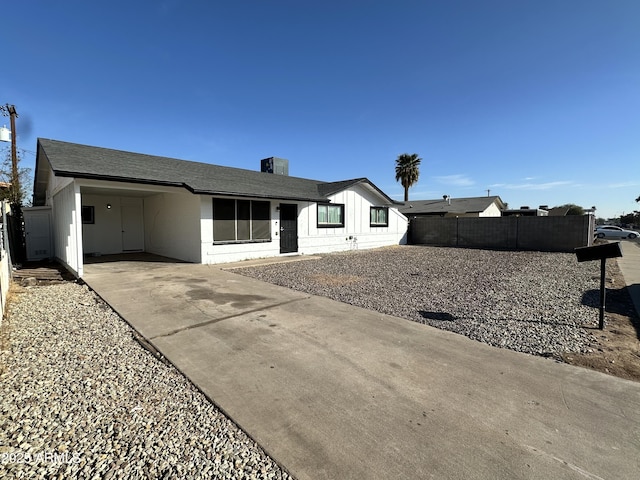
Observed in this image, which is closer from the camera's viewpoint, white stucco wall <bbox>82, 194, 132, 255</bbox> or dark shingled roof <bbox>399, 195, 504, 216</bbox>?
white stucco wall <bbox>82, 194, 132, 255</bbox>

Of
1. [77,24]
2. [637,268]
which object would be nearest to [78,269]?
[77,24]

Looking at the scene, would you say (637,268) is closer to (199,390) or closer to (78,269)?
(199,390)

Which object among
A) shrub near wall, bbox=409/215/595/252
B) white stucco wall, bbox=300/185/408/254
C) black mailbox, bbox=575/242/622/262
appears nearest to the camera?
black mailbox, bbox=575/242/622/262

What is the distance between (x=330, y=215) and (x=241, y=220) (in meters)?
5.08

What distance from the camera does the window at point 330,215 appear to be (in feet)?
48.0

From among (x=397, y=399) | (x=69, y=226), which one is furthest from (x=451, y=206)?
(x=397, y=399)

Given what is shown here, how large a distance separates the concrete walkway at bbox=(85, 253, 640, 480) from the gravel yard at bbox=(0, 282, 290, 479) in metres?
0.22

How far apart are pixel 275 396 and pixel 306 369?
566 millimetres

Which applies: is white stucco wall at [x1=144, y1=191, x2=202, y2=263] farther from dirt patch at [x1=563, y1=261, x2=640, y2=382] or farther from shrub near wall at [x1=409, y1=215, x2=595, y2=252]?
shrub near wall at [x1=409, y1=215, x2=595, y2=252]

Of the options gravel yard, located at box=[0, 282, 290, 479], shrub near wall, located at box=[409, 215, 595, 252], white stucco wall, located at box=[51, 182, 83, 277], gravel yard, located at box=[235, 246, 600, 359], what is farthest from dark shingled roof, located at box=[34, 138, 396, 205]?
shrub near wall, located at box=[409, 215, 595, 252]

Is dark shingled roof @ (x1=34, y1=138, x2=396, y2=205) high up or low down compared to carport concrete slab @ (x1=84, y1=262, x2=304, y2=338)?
up

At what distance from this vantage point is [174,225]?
38.8 feet

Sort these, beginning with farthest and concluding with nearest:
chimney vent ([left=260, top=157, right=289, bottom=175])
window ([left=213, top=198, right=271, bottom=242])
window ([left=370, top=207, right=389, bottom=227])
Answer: chimney vent ([left=260, top=157, right=289, bottom=175])
window ([left=370, top=207, right=389, bottom=227])
window ([left=213, top=198, right=271, bottom=242])

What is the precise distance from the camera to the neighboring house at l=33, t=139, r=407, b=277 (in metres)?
8.82
